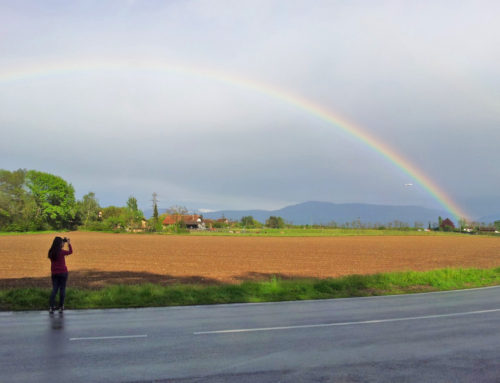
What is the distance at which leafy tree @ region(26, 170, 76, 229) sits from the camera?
365 ft

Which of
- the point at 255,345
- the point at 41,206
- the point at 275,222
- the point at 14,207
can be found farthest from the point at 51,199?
the point at 255,345

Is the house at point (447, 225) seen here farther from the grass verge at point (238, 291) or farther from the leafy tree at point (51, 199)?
the grass verge at point (238, 291)

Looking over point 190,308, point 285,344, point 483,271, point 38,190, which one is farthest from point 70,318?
point 38,190

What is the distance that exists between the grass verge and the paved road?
1.25 meters

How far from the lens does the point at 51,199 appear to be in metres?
115

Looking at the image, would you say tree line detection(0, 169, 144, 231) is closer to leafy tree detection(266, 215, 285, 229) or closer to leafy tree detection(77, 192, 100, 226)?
leafy tree detection(77, 192, 100, 226)

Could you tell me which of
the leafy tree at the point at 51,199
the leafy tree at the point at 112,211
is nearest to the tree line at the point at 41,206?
the leafy tree at the point at 51,199

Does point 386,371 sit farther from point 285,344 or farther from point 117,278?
point 117,278

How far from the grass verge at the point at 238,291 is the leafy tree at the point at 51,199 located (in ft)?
342

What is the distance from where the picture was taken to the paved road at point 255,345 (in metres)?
6.39

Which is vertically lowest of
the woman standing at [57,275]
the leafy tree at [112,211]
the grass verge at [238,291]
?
the grass verge at [238,291]

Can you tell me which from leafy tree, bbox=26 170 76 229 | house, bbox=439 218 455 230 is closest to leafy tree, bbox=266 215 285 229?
house, bbox=439 218 455 230

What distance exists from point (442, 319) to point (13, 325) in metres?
10.0

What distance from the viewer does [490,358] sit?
23.7 ft
